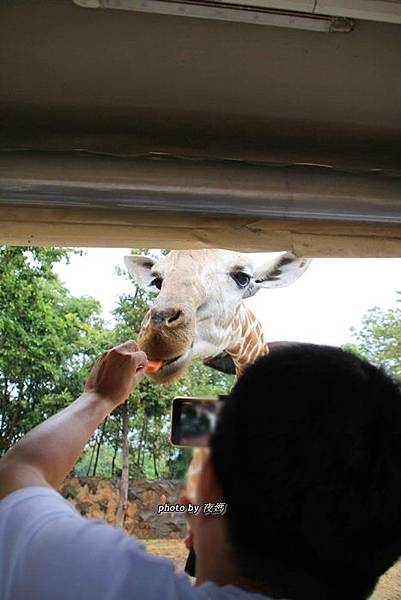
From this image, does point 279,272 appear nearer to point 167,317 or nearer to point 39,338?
point 167,317

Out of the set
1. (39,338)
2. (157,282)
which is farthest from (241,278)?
(39,338)

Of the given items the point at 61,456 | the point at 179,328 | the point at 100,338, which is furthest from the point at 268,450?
the point at 100,338

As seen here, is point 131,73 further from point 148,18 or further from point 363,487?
point 363,487

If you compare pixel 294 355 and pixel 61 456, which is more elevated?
pixel 294 355

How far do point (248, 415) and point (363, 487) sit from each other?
4.6 inches

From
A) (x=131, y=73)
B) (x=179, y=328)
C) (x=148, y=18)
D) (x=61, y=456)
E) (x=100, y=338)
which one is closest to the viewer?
(x=61, y=456)

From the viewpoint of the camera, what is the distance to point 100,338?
11.5 feet

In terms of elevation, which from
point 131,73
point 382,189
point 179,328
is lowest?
point 179,328

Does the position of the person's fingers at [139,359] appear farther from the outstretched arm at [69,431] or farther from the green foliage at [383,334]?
the green foliage at [383,334]

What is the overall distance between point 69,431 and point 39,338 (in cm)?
305

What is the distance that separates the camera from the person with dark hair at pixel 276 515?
1.75ft

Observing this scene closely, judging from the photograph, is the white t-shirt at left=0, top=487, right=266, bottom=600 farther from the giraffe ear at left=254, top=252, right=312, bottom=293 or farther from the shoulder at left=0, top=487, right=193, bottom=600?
the giraffe ear at left=254, top=252, right=312, bottom=293

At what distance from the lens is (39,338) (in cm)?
371

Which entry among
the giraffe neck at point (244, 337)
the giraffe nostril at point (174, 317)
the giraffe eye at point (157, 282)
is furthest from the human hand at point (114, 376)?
the giraffe neck at point (244, 337)
